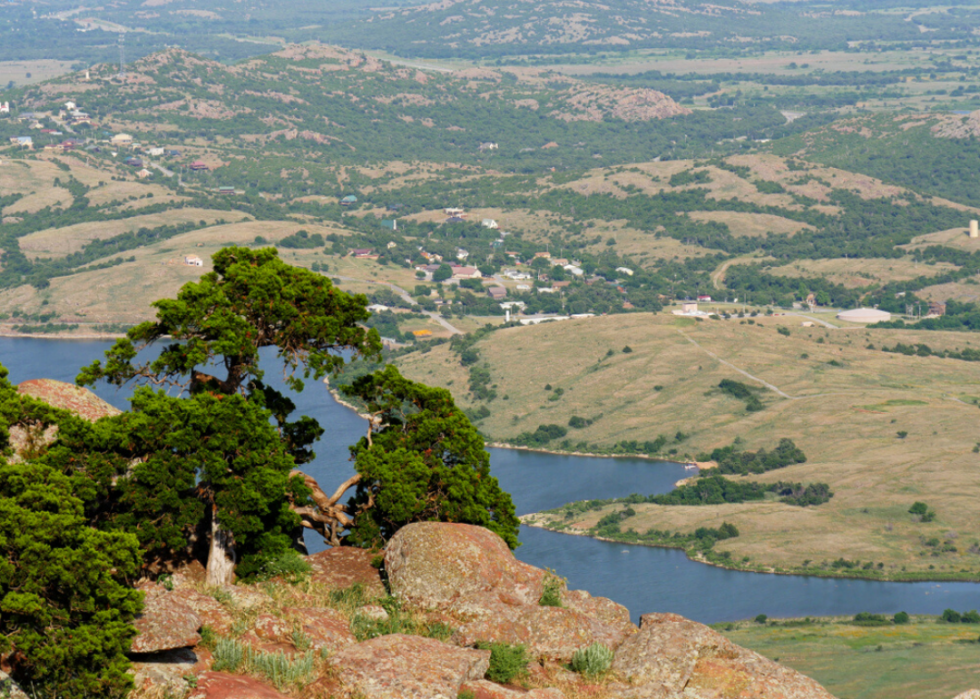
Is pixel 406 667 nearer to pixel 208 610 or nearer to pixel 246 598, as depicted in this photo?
pixel 246 598

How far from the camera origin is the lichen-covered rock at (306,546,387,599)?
37.6 metres

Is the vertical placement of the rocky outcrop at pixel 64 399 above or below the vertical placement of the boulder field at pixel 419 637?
above

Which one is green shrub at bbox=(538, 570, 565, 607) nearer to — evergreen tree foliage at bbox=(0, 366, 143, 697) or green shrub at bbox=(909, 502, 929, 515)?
evergreen tree foliage at bbox=(0, 366, 143, 697)

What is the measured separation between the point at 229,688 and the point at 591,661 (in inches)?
353

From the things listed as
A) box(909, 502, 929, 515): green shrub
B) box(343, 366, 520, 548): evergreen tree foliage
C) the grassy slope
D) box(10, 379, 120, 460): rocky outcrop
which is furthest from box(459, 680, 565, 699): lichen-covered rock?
box(909, 502, 929, 515): green shrub

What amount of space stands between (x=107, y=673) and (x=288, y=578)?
32.9 ft

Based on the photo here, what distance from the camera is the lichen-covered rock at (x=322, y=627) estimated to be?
3155 cm

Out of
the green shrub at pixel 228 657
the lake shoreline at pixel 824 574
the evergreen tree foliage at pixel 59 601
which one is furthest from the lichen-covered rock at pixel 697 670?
the lake shoreline at pixel 824 574

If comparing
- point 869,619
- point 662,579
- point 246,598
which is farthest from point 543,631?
point 662,579

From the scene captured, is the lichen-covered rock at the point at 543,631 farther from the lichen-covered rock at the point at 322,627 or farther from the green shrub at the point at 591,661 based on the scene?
the lichen-covered rock at the point at 322,627

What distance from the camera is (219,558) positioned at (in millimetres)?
37469

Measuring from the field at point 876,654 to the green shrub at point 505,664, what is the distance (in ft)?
176

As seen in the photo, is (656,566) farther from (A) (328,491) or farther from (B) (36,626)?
(B) (36,626)

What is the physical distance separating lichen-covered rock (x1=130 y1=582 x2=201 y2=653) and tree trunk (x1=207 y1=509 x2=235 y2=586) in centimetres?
608
